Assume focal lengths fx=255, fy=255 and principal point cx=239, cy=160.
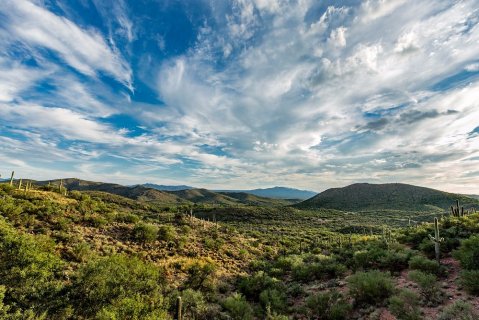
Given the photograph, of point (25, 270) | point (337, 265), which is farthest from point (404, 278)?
point (25, 270)

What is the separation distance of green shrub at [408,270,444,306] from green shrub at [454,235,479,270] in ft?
6.28

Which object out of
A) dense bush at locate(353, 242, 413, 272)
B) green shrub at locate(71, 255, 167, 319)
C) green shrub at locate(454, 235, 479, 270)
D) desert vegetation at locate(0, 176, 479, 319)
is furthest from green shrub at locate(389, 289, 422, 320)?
green shrub at locate(71, 255, 167, 319)

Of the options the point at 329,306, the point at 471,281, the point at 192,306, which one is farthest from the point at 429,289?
the point at 192,306

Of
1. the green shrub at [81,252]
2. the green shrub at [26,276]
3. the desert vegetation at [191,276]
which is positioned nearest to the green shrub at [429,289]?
the desert vegetation at [191,276]

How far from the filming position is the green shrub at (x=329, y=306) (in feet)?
38.7

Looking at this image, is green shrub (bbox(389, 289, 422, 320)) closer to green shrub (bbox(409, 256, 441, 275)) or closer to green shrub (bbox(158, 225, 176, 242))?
green shrub (bbox(409, 256, 441, 275))

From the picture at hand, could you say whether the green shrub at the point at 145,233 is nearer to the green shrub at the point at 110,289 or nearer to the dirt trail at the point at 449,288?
the green shrub at the point at 110,289

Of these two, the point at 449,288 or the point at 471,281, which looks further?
the point at 449,288

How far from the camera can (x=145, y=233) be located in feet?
75.7

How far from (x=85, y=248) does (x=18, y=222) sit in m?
5.89

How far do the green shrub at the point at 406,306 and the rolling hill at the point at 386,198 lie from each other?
353 ft

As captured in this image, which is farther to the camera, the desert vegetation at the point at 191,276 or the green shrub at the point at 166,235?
the green shrub at the point at 166,235

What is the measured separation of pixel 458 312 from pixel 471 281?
253cm

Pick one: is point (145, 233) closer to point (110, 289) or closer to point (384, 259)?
point (110, 289)
